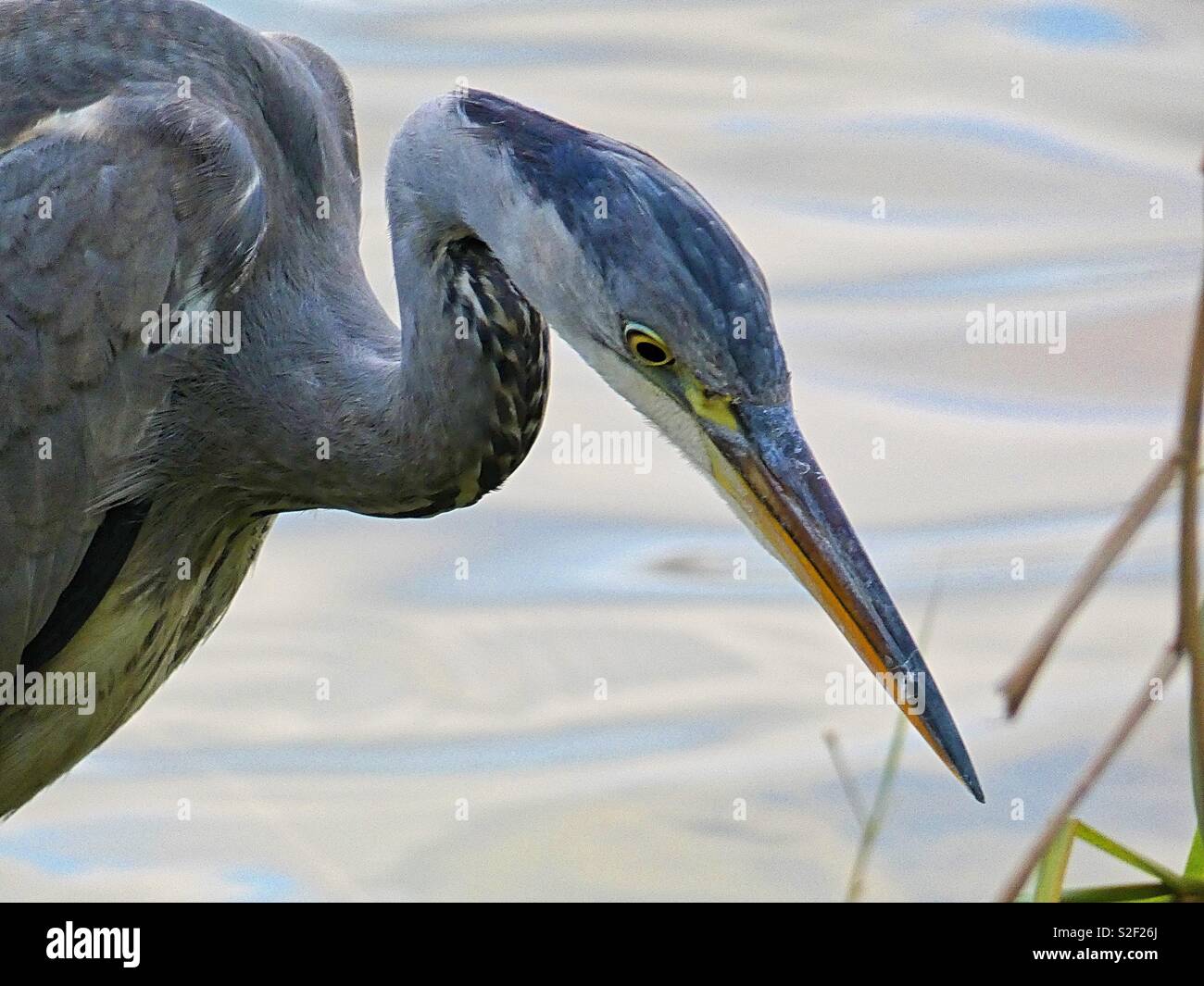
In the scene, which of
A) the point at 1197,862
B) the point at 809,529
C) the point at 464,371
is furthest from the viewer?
the point at 464,371

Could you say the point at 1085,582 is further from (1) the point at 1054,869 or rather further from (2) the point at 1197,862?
(2) the point at 1197,862

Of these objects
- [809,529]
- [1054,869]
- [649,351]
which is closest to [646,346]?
[649,351]

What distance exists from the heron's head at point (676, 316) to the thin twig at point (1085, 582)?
93 centimetres

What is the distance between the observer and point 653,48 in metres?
8.63

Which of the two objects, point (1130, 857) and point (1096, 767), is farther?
point (1130, 857)

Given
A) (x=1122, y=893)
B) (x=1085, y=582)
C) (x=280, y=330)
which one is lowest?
→ (x=1122, y=893)

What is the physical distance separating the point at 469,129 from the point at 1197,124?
5.46 meters

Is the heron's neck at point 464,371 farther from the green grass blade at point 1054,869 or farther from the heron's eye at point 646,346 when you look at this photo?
the green grass blade at point 1054,869

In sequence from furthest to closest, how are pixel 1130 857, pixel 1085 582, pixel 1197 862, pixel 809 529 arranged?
1. pixel 809 529
2. pixel 1197 862
3. pixel 1130 857
4. pixel 1085 582

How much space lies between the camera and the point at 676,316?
2818mm

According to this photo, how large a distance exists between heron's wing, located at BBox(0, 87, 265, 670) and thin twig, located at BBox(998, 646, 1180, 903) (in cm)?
191

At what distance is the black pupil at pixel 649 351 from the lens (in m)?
2.89

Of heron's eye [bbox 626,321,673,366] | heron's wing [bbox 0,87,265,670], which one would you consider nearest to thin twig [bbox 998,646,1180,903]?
heron's eye [bbox 626,321,673,366]

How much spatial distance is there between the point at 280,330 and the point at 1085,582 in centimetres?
192
